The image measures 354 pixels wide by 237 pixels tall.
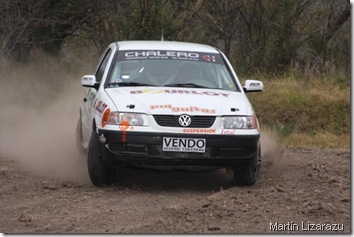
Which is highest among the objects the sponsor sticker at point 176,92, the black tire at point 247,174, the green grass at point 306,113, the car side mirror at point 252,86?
the sponsor sticker at point 176,92

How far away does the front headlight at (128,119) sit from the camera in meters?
8.05

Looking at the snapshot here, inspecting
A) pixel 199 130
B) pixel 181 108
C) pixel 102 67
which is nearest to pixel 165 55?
pixel 102 67

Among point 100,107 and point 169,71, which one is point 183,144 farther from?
point 169,71

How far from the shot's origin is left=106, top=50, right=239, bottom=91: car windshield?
9109 mm

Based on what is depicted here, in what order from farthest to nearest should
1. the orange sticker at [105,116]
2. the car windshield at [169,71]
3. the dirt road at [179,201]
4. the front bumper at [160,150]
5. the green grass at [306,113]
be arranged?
the green grass at [306,113] < the car windshield at [169,71] < the orange sticker at [105,116] < the front bumper at [160,150] < the dirt road at [179,201]

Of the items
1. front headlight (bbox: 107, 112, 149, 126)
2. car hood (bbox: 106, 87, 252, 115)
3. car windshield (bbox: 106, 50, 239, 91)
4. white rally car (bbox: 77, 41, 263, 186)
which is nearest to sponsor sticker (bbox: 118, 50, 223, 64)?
car windshield (bbox: 106, 50, 239, 91)

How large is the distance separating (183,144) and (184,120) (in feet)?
0.81

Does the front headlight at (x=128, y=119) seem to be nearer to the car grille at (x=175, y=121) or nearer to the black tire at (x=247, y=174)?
the car grille at (x=175, y=121)

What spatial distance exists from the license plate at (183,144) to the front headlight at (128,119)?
11.5 inches

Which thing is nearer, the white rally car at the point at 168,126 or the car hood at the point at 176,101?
the white rally car at the point at 168,126

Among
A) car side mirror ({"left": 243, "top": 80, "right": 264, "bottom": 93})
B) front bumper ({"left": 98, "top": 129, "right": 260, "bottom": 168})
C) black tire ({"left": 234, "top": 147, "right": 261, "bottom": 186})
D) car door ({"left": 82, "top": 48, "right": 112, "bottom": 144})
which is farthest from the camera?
car side mirror ({"left": 243, "top": 80, "right": 264, "bottom": 93})

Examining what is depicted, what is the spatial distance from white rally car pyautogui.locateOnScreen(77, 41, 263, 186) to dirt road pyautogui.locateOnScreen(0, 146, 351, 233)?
1.09 feet

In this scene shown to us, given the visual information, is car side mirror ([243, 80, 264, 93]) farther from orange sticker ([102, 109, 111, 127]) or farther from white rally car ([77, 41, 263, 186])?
orange sticker ([102, 109, 111, 127])

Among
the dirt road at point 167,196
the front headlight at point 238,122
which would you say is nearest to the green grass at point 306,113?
the dirt road at point 167,196
